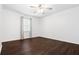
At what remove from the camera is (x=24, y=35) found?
38.0 inches

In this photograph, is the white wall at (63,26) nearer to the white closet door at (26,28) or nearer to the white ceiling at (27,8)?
the white ceiling at (27,8)

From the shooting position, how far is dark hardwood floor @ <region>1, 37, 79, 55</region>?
973 mm

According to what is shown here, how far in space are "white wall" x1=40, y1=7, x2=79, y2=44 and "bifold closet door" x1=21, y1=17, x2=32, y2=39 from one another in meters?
0.15

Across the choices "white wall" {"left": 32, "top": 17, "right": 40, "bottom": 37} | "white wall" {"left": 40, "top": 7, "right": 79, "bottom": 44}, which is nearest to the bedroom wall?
"white wall" {"left": 32, "top": 17, "right": 40, "bottom": 37}

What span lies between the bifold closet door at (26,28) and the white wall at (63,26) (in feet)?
0.50

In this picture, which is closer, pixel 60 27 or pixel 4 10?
pixel 4 10

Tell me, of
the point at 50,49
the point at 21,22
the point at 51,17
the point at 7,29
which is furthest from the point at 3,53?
the point at 51,17

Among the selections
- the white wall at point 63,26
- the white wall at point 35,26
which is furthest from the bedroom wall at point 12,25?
the white wall at point 63,26

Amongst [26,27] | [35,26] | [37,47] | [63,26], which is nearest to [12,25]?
[26,27]

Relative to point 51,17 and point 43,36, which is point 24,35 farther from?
point 51,17

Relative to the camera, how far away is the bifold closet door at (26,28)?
37.0 inches
